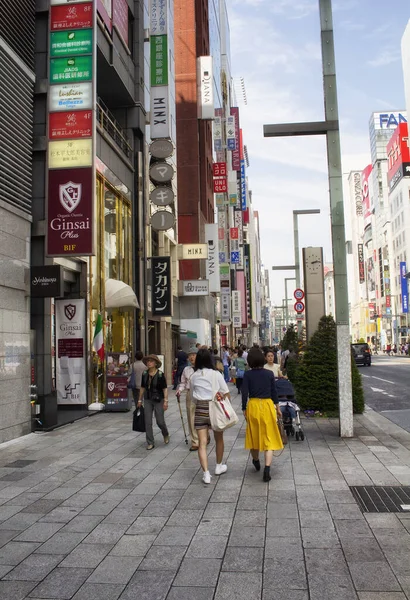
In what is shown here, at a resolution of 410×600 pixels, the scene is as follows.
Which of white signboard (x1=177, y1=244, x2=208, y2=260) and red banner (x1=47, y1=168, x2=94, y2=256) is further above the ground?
white signboard (x1=177, y1=244, x2=208, y2=260)

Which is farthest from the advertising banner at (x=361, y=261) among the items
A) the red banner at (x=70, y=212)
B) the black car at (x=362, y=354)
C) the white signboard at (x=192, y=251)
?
the red banner at (x=70, y=212)

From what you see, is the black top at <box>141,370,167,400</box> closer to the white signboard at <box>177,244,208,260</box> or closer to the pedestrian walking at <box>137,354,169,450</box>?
the pedestrian walking at <box>137,354,169,450</box>

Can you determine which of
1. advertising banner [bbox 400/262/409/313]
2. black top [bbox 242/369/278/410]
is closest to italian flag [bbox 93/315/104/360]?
black top [bbox 242/369/278/410]

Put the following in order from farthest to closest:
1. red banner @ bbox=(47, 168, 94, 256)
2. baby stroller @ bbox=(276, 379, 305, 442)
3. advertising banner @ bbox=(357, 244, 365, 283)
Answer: advertising banner @ bbox=(357, 244, 365, 283) < red banner @ bbox=(47, 168, 94, 256) < baby stroller @ bbox=(276, 379, 305, 442)

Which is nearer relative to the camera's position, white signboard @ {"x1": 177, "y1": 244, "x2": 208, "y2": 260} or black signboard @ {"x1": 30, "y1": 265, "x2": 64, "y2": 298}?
black signboard @ {"x1": 30, "y1": 265, "x2": 64, "y2": 298}

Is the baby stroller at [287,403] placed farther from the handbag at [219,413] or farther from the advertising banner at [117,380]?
the advertising banner at [117,380]

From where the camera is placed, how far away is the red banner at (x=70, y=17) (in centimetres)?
1368

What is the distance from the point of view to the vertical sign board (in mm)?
12922

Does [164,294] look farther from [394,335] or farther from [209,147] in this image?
[394,335]

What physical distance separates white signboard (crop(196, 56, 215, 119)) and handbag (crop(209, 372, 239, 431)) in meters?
30.7

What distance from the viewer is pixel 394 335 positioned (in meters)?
115

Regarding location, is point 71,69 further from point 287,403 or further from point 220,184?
point 220,184

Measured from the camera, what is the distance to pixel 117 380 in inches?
641

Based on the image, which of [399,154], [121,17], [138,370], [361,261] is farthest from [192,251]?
[361,261]
